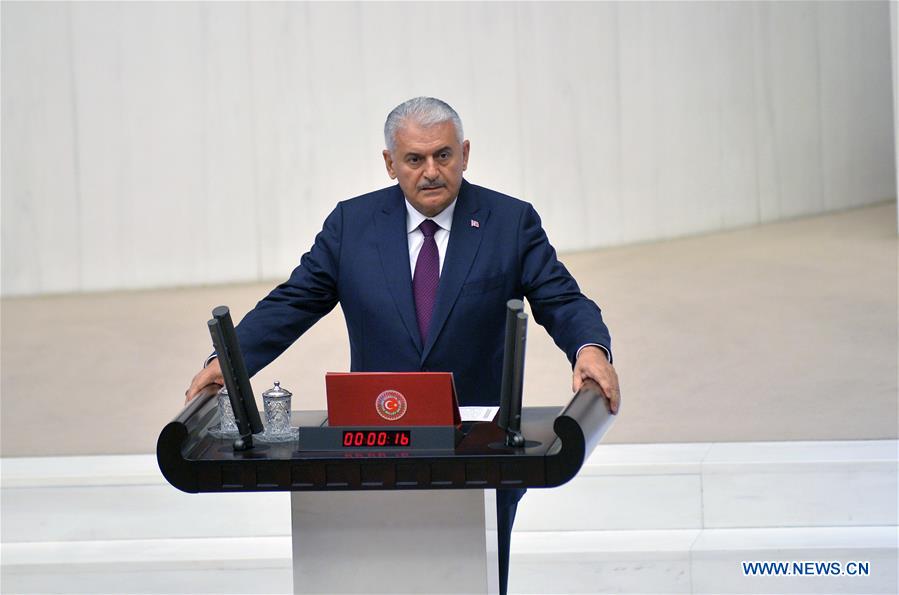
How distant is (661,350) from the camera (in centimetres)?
557

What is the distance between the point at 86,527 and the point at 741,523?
208 centimetres

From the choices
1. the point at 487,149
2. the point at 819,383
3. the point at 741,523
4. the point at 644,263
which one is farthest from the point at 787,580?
the point at 487,149

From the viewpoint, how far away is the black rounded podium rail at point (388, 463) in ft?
5.54

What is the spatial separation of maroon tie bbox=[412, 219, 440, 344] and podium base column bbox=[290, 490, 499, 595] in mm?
595

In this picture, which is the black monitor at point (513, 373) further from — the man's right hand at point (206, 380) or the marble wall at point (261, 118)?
the marble wall at point (261, 118)

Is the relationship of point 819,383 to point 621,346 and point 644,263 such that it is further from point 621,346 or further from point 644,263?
point 644,263

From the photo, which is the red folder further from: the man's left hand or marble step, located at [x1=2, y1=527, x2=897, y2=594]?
marble step, located at [x1=2, y1=527, x2=897, y2=594]

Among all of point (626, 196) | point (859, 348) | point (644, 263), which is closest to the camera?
point (859, 348)

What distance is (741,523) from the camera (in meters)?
3.68

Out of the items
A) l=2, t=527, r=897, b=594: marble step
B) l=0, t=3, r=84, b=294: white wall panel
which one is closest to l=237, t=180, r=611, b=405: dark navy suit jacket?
l=2, t=527, r=897, b=594: marble step

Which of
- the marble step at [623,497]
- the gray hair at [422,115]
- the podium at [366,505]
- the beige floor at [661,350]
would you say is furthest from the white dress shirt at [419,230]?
the beige floor at [661,350]

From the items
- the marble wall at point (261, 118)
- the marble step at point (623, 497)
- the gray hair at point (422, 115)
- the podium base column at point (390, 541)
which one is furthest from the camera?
the marble wall at point (261, 118)

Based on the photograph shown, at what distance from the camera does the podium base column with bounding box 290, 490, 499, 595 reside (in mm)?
1810

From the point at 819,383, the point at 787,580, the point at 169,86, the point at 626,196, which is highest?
the point at 169,86
